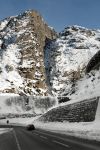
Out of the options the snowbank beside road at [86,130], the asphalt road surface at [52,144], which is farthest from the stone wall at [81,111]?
the asphalt road surface at [52,144]

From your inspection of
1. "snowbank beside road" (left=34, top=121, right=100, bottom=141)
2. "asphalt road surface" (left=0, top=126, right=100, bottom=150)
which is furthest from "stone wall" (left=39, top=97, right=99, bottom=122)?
"asphalt road surface" (left=0, top=126, right=100, bottom=150)

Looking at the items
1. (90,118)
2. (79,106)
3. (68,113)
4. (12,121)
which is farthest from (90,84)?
(12,121)

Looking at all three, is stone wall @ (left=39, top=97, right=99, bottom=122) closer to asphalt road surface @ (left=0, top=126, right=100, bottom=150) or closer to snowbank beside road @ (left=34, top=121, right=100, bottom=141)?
snowbank beside road @ (left=34, top=121, right=100, bottom=141)

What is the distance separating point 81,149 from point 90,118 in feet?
60.4

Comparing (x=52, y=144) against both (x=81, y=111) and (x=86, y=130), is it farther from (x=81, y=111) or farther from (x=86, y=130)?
(x=81, y=111)

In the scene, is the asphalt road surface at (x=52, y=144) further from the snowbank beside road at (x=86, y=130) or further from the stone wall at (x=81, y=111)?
the stone wall at (x=81, y=111)

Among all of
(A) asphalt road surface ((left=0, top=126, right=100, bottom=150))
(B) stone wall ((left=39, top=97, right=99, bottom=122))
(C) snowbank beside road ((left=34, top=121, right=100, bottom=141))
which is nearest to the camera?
(A) asphalt road surface ((left=0, top=126, right=100, bottom=150))

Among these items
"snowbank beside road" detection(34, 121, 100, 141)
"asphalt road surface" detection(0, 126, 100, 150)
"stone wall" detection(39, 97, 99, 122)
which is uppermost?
"stone wall" detection(39, 97, 99, 122)

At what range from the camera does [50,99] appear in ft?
573

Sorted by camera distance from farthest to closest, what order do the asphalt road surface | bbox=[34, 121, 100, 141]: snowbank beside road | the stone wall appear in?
the stone wall < bbox=[34, 121, 100, 141]: snowbank beside road < the asphalt road surface

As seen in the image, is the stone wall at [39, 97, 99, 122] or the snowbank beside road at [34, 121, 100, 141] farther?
the stone wall at [39, 97, 99, 122]

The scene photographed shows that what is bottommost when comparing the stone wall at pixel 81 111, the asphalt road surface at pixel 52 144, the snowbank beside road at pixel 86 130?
the asphalt road surface at pixel 52 144

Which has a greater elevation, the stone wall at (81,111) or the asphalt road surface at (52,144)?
the stone wall at (81,111)

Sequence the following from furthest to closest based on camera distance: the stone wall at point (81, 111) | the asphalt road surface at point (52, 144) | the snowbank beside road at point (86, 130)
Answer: the stone wall at point (81, 111) < the snowbank beside road at point (86, 130) < the asphalt road surface at point (52, 144)
